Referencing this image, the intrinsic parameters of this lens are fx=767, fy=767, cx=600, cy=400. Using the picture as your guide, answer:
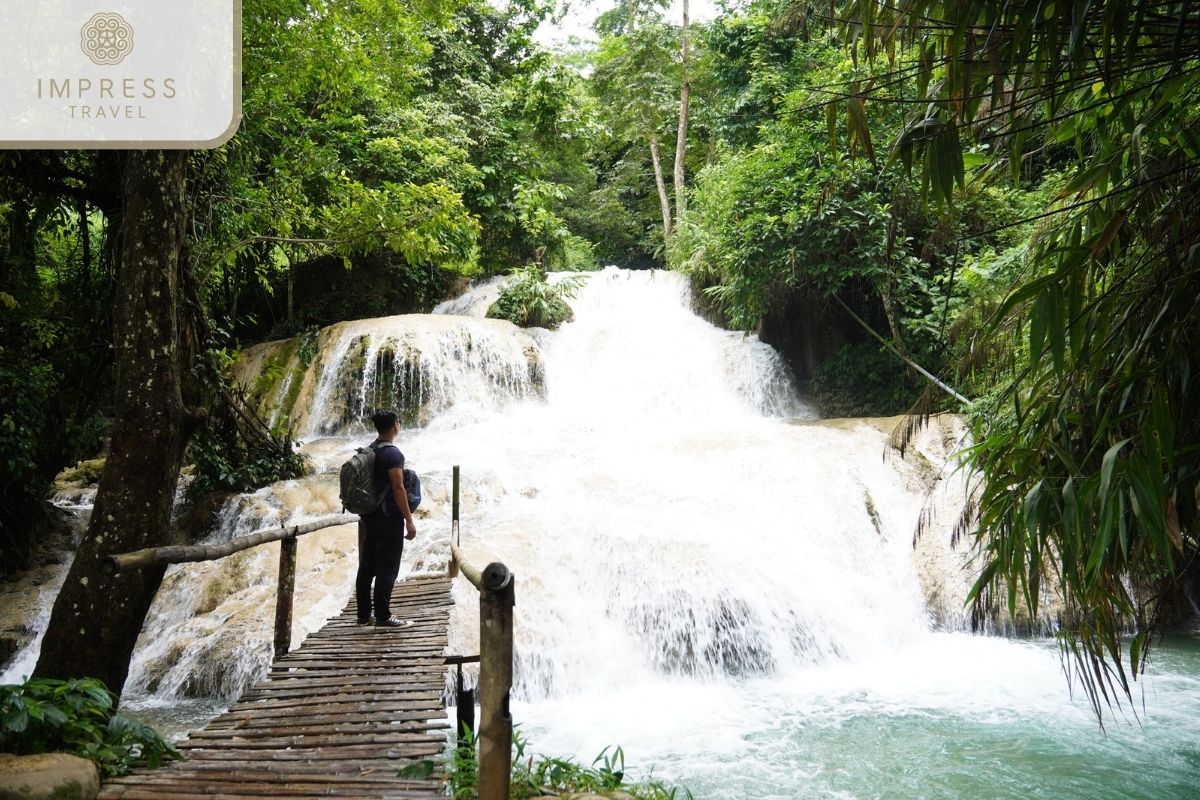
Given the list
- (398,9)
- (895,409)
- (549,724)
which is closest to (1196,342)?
(549,724)

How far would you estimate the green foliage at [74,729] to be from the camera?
123 inches

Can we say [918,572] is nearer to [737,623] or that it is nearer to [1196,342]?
[737,623]

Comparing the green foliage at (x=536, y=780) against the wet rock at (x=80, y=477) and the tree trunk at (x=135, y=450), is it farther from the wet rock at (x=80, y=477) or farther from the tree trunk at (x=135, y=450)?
the wet rock at (x=80, y=477)

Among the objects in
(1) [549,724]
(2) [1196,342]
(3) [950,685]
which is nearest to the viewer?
(2) [1196,342]

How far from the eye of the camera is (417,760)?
3.18 metres

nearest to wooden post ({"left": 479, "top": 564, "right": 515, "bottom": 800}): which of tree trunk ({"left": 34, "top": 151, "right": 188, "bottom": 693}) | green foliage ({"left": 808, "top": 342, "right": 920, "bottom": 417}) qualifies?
tree trunk ({"left": 34, "top": 151, "right": 188, "bottom": 693})

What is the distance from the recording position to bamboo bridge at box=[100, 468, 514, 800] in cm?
257

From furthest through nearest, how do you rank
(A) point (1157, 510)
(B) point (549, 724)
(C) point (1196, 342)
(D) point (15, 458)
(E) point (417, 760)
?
(D) point (15, 458), (B) point (549, 724), (E) point (417, 760), (C) point (1196, 342), (A) point (1157, 510)

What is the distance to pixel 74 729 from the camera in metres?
3.28

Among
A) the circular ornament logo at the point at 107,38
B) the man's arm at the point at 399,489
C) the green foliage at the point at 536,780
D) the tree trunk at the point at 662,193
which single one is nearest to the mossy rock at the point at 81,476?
the man's arm at the point at 399,489

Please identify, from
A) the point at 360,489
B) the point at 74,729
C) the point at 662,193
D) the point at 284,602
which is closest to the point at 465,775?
the point at 74,729

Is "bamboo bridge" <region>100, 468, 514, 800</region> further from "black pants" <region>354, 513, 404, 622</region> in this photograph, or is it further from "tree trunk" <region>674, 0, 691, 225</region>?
"tree trunk" <region>674, 0, 691, 225</region>

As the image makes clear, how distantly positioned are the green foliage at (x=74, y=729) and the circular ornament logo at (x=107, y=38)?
10.3 feet

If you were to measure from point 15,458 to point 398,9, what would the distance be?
6.46 meters
